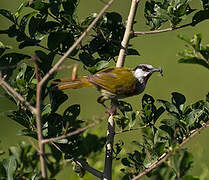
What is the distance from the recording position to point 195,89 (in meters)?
5.80

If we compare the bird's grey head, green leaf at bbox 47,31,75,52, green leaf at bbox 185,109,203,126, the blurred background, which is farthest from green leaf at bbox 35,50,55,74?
the blurred background

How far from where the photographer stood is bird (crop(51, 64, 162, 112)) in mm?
2273

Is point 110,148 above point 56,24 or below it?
below

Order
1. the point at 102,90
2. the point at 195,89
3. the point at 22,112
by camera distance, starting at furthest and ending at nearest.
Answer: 1. the point at 195,89
2. the point at 102,90
3. the point at 22,112

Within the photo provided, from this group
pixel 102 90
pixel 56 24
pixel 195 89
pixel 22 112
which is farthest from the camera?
pixel 195 89

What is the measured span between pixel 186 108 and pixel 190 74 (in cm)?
435

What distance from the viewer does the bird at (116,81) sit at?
7.46ft

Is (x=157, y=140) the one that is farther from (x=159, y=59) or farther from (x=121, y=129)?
(x=159, y=59)

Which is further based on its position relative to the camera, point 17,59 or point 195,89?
point 195,89

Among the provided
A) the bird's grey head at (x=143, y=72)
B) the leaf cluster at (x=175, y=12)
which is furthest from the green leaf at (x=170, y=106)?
the bird's grey head at (x=143, y=72)

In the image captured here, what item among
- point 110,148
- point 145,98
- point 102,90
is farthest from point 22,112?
point 102,90

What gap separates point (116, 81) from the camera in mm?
2424

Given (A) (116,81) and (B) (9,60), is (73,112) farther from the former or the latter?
(A) (116,81)

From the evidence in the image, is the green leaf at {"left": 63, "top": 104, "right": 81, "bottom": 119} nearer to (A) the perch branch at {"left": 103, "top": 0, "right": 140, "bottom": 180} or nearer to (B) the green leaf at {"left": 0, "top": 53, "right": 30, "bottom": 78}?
(A) the perch branch at {"left": 103, "top": 0, "right": 140, "bottom": 180}
